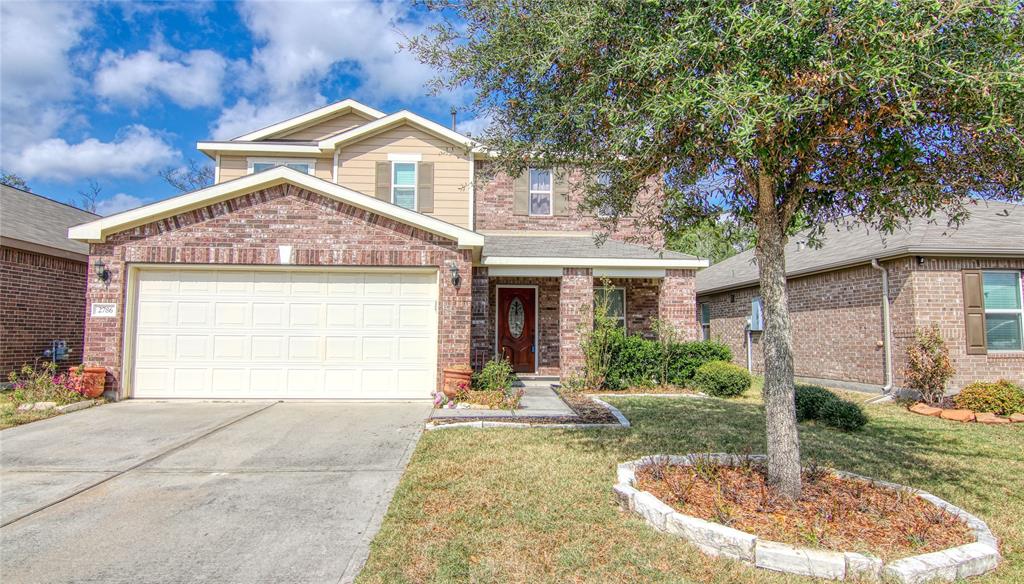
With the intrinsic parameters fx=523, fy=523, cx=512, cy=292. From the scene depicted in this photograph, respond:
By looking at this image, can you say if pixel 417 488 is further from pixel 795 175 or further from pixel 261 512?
pixel 795 175

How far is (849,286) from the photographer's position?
39.0ft

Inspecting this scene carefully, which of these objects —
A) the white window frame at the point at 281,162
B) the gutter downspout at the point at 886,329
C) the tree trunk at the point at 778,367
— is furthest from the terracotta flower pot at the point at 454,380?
the gutter downspout at the point at 886,329

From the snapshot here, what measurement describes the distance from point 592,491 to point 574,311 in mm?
7220

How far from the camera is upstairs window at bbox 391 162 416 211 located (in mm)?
12914

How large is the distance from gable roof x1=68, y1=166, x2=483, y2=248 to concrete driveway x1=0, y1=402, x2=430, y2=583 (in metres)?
3.10

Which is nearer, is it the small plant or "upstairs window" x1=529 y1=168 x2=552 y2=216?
the small plant

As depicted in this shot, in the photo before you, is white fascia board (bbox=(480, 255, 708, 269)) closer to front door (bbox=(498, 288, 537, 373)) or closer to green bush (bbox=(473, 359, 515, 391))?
front door (bbox=(498, 288, 537, 373))

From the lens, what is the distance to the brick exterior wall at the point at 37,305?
399 inches

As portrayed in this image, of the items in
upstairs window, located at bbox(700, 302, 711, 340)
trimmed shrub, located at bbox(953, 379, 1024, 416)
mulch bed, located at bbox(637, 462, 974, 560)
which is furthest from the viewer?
upstairs window, located at bbox(700, 302, 711, 340)

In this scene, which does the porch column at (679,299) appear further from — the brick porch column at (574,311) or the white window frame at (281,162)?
the white window frame at (281,162)

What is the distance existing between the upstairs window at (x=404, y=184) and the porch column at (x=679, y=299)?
6394mm

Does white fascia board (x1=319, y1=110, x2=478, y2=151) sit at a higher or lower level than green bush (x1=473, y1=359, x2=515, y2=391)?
higher

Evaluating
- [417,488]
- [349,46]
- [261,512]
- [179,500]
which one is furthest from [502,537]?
[349,46]

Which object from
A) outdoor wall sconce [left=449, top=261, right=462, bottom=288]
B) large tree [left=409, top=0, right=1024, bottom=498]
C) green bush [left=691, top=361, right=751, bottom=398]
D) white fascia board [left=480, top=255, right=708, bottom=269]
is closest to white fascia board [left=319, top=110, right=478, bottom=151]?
Result: white fascia board [left=480, top=255, right=708, bottom=269]
